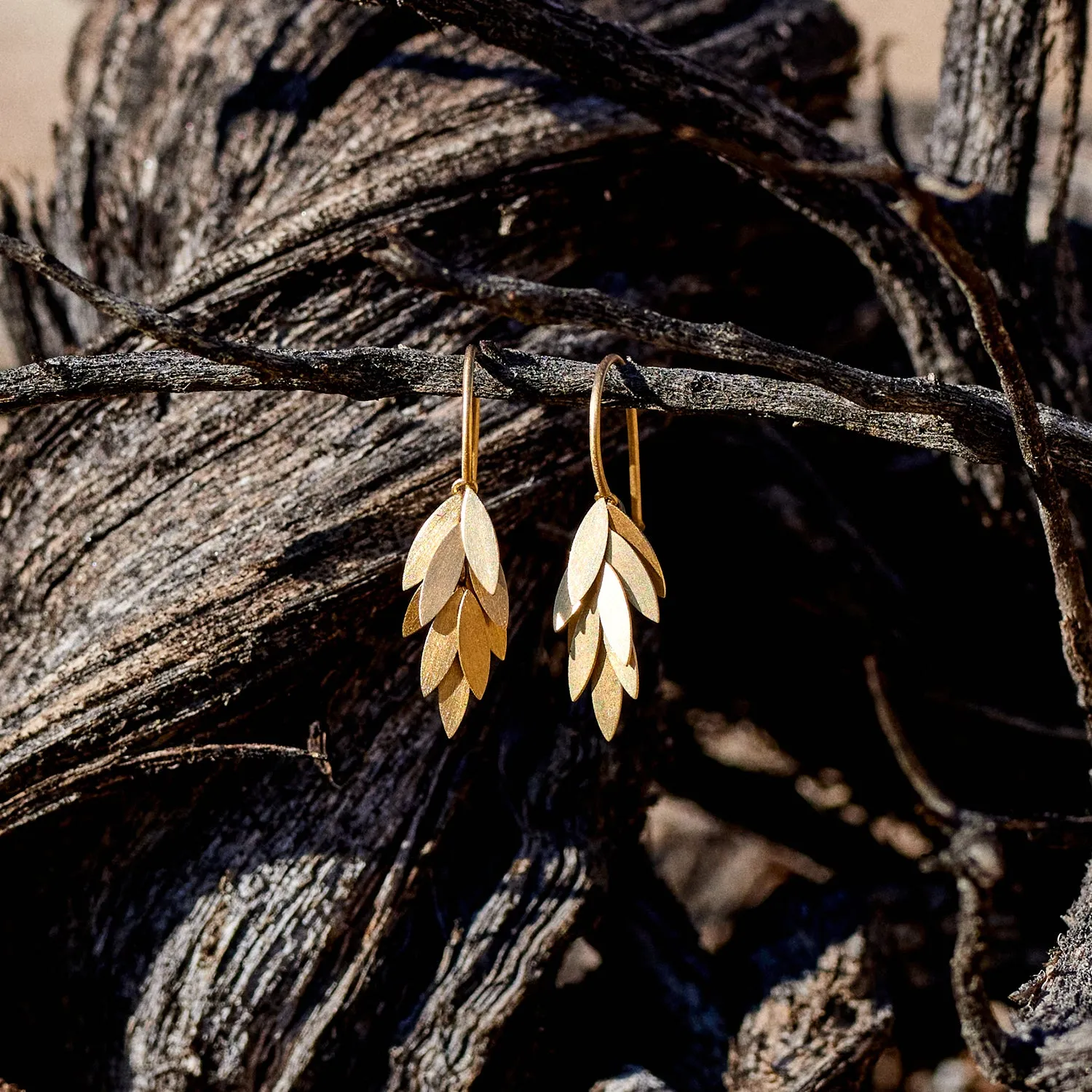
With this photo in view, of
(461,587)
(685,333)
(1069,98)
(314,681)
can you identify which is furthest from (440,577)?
(1069,98)

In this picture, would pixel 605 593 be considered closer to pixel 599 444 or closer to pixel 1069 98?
pixel 599 444

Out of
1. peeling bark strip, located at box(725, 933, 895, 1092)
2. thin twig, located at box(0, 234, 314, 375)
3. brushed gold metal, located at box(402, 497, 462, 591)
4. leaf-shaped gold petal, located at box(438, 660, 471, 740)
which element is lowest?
peeling bark strip, located at box(725, 933, 895, 1092)

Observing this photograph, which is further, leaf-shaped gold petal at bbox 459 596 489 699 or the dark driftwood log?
the dark driftwood log

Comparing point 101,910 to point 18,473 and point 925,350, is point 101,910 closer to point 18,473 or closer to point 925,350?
point 18,473

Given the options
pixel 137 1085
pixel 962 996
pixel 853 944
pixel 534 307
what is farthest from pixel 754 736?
pixel 534 307

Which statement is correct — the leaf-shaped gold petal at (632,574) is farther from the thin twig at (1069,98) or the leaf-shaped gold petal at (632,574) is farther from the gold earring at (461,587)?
the thin twig at (1069,98)

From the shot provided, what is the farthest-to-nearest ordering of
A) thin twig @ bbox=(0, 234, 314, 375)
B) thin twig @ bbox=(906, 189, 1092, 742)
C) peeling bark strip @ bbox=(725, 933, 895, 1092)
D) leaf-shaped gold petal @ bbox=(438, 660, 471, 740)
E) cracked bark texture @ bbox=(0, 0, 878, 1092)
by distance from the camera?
1. peeling bark strip @ bbox=(725, 933, 895, 1092)
2. cracked bark texture @ bbox=(0, 0, 878, 1092)
3. leaf-shaped gold petal @ bbox=(438, 660, 471, 740)
4. thin twig @ bbox=(0, 234, 314, 375)
5. thin twig @ bbox=(906, 189, 1092, 742)

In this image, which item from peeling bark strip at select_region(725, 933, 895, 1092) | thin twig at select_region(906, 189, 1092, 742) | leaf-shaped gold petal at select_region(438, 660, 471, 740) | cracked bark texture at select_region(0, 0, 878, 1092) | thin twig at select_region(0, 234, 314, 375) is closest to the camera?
thin twig at select_region(906, 189, 1092, 742)

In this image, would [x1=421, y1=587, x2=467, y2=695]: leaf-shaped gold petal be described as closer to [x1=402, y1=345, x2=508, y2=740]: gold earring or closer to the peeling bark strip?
[x1=402, y1=345, x2=508, y2=740]: gold earring

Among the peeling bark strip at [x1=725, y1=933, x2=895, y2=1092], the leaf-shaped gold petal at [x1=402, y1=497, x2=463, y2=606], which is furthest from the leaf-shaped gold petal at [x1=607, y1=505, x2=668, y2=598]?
the peeling bark strip at [x1=725, y1=933, x2=895, y2=1092]
